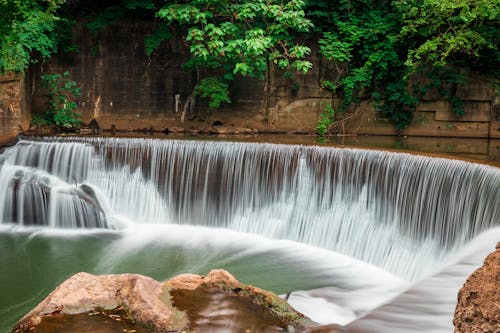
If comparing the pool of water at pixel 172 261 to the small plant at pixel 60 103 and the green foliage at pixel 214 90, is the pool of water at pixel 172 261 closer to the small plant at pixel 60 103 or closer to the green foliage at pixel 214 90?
the small plant at pixel 60 103

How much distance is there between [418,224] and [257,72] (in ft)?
21.9

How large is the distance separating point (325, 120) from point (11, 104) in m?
7.05

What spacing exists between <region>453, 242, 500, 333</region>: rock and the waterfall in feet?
14.4

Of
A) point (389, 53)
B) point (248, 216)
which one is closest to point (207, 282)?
point (248, 216)

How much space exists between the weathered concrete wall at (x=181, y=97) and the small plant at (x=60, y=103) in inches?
9.9

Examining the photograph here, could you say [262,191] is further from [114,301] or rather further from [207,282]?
[114,301]

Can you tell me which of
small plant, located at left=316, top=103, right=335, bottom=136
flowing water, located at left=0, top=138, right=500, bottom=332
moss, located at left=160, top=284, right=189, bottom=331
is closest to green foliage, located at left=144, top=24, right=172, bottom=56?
flowing water, located at left=0, top=138, right=500, bottom=332

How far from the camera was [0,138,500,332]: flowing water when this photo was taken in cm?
668

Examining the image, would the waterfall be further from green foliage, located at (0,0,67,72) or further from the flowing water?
green foliage, located at (0,0,67,72)

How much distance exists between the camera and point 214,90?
1266cm

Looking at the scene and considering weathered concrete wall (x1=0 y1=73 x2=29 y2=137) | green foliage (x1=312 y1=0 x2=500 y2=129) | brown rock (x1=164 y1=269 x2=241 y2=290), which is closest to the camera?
brown rock (x1=164 y1=269 x2=241 y2=290)

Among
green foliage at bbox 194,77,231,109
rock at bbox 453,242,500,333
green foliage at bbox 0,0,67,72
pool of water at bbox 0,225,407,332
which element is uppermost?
green foliage at bbox 0,0,67,72

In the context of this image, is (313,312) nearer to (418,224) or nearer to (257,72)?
(418,224)

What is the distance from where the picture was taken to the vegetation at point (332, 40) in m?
11.6
